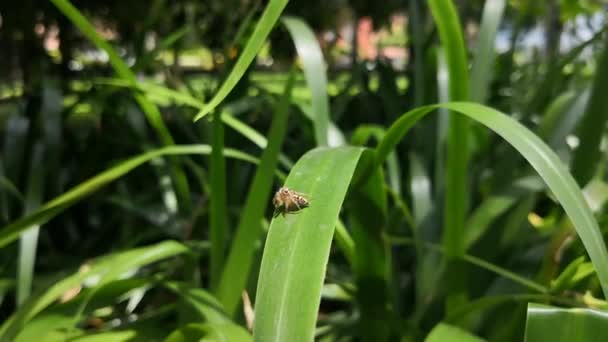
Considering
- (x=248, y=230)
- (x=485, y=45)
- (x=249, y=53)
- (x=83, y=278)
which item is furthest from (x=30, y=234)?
(x=485, y=45)

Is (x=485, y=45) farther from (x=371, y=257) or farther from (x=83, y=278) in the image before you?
(x=83, y=278)

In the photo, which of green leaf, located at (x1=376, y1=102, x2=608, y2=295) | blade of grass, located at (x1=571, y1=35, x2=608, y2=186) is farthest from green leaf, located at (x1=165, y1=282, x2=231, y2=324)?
blade of grass, located at (x1=571, y1=35, x2=608, y2=186)

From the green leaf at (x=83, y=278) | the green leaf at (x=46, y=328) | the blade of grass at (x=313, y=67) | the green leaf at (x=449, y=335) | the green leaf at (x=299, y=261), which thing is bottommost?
the green leaf at (x=449, y=335)

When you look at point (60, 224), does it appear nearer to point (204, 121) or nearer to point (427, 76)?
point (204, 121)

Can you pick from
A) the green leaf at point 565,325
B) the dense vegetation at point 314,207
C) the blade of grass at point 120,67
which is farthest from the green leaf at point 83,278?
the green leaf at point 565,325

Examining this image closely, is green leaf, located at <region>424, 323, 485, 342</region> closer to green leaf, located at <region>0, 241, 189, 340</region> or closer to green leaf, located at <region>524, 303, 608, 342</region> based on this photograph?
green leaf, located at <region>524, 303, 608, 342</region>

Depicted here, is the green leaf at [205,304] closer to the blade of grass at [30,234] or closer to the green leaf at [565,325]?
the blade of grass at [30,234]

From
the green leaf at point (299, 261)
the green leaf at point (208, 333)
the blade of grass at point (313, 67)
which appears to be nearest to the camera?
the green leaf at point (299, 261)

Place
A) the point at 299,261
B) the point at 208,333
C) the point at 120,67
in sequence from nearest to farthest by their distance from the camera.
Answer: the point at 299,261 → the point at 208,333 → the point at 120,67
